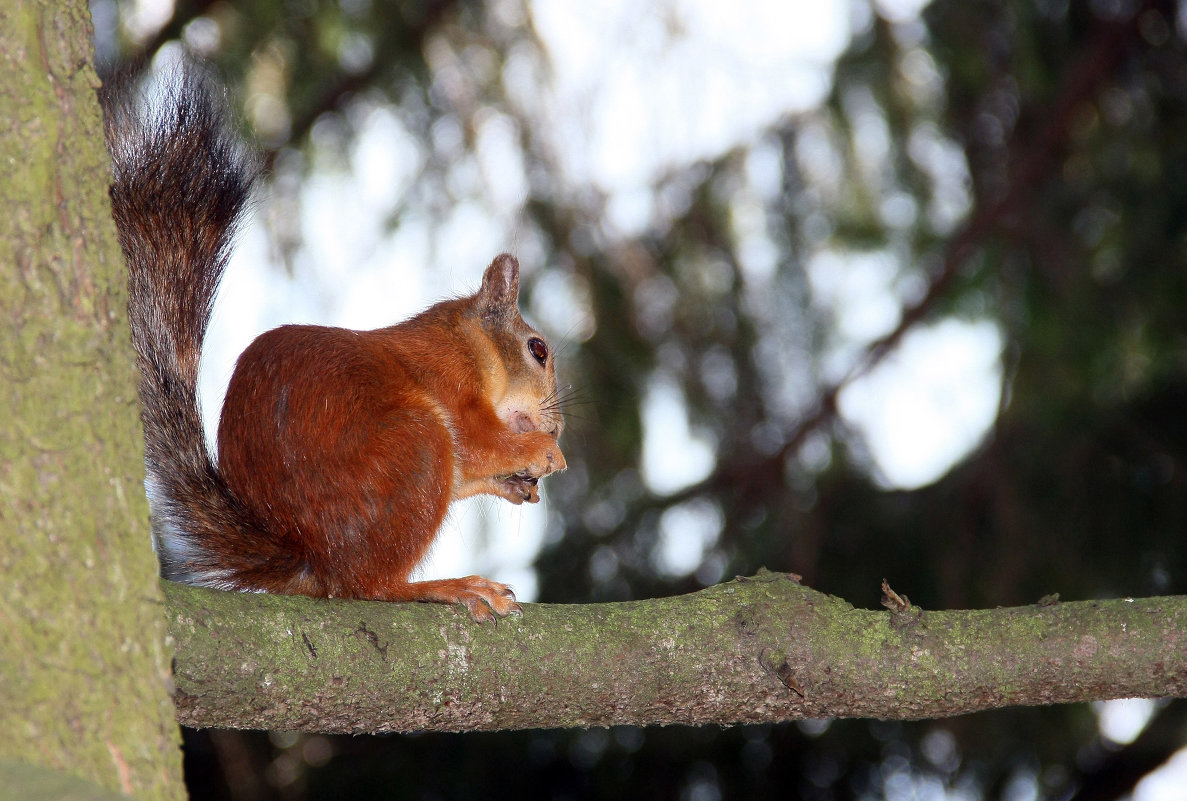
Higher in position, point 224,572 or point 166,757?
point 224,572

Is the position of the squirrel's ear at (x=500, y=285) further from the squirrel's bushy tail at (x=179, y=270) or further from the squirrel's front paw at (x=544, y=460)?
the squirrel's bushy tail at (x=179, y=270)

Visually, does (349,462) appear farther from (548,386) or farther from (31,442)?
(31,442)

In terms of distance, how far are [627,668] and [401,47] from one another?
81.3 inches

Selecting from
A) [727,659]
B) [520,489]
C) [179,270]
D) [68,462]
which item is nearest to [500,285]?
[520,489]

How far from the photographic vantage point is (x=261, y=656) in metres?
1.35

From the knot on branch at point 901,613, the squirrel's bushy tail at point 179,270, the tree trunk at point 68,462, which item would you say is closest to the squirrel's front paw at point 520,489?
the squirrel's bushy tail at point 179,270

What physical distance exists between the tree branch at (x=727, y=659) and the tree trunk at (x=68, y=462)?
0.53 m

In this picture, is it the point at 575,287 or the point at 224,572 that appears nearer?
the point at 224,572

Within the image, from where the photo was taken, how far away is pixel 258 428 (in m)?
1.76

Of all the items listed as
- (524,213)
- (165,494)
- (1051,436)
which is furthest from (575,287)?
(165,494)

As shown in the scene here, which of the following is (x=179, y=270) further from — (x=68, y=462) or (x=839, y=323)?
(x=839, y=323)

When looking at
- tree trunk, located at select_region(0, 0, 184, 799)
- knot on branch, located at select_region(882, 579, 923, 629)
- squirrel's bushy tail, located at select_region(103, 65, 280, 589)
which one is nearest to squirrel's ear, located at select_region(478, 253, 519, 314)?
squirrel's bushy tail, located at select_region(103, 65, 280, 589)

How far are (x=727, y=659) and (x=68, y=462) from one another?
36.8 inches

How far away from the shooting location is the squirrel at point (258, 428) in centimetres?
171
